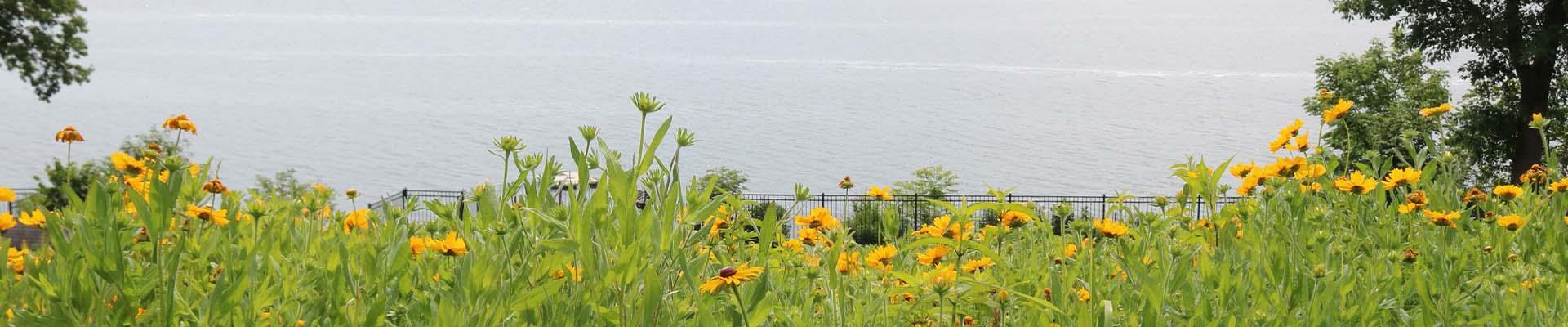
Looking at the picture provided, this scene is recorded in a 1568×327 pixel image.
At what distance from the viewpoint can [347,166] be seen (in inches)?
2766

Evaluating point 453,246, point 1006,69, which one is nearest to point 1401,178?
point 453,246

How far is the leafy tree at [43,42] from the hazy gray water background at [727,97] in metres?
28.9

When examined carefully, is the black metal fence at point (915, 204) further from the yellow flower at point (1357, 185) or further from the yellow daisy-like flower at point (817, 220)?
the yellow flower at point (1357, 185)

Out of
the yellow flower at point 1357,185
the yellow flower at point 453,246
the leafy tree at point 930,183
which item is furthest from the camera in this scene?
the leafy tree at point 930,183

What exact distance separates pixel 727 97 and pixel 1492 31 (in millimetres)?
82970

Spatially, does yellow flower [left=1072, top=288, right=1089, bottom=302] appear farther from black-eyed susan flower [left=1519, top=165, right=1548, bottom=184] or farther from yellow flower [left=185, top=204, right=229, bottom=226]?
black-eyed susan flower [left=1519, top=165, right=1548, bottom=184]

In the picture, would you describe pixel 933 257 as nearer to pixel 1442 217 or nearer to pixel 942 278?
pixel 942 278

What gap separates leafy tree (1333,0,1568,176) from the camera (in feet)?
65.3

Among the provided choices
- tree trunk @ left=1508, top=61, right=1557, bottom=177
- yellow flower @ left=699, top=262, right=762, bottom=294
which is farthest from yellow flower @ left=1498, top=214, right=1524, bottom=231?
tree trunk @ left=1508, top=61, right=1557, bottom=177

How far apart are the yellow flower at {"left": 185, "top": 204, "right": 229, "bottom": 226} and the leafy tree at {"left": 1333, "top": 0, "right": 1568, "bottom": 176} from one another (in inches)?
845

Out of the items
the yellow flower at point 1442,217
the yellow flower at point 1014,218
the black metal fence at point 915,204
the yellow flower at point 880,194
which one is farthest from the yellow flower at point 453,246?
the yellow flower at point 1442,217

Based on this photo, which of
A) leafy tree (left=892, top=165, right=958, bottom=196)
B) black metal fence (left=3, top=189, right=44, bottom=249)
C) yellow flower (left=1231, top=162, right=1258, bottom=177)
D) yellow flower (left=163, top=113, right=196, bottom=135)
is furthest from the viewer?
leafy tree (left=892, top=165, right=958, bottom=196)

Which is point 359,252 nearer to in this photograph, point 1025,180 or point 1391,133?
point 1391,133

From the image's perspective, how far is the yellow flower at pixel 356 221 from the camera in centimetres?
270
